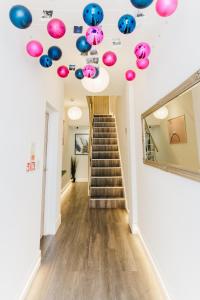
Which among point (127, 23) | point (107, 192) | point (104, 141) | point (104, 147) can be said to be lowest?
point (107, 192)

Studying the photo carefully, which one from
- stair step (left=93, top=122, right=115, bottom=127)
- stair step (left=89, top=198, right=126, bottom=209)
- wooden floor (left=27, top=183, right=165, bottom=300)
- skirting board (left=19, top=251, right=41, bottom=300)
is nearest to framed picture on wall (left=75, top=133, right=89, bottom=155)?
stair step (left=93, top=122, right=115, bottom=127)

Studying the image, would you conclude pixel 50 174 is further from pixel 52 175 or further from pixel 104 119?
pixel 104 119

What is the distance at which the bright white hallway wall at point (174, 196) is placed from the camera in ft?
3.29

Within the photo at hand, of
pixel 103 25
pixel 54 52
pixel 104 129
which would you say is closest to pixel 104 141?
pixel 104 129

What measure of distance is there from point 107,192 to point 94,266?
2.16m

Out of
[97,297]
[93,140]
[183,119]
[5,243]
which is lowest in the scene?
[97,297]

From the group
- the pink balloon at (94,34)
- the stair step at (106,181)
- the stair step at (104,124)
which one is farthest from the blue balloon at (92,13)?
the stair step at (104,124)

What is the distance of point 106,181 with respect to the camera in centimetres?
416

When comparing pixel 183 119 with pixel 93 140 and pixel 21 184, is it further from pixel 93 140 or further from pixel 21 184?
pixel 93 140

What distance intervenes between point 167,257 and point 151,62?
6.25ft

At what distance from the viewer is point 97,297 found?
4.67ft

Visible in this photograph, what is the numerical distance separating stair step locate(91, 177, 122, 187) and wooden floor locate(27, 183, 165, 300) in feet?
4.17

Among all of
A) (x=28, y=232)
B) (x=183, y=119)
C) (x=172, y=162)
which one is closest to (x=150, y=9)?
(x=183, y=119)

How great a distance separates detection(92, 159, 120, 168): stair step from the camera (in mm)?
4559
